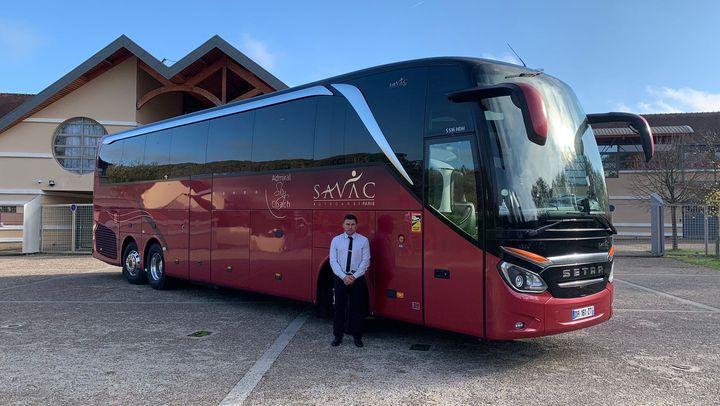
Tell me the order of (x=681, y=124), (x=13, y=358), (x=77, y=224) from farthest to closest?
(x=681, y=124)
(x=77, y=224)
(x=13, y=358)

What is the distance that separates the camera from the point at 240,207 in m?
9.20

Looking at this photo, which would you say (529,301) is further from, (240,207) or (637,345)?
(240,207)

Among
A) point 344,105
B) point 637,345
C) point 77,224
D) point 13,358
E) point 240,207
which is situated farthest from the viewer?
point 77,224

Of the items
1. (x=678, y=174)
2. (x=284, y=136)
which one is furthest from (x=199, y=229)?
(x=678, y=174)

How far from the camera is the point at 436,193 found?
20.0 ft

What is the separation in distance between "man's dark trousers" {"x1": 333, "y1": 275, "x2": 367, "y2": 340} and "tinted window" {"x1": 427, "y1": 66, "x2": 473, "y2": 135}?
2.12 m

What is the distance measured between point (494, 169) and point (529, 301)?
4.55 feet

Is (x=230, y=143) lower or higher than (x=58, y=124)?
lower

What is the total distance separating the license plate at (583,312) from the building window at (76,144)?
23.0 meters

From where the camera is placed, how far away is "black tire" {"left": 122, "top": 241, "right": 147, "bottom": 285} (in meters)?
12.3

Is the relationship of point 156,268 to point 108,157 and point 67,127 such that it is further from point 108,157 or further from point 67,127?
point 67,127

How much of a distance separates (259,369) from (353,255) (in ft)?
5.64

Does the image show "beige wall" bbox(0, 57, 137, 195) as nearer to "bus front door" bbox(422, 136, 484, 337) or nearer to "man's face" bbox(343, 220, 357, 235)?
"man's face" bbox(343, 220, 357, 235)

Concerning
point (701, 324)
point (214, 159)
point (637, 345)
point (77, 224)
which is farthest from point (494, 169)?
point (77, 224)
